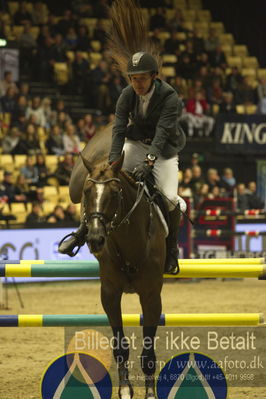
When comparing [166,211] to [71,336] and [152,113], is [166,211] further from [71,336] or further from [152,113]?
[71,336]

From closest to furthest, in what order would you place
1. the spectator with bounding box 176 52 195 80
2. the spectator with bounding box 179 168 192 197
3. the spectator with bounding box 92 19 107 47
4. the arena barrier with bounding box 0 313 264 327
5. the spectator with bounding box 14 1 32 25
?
the arena barrier with bounding box 0 313 264 327
the spectator with bounding box 179 168 192 197
the spectator with bounding box 14 1 32 25
the spectator with bounding box 92 19 107 47
the spectator with bounding box 176 52 195 80

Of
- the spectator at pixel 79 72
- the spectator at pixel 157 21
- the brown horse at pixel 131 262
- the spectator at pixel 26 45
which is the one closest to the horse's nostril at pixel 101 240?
the brown horse at pixel 131 262

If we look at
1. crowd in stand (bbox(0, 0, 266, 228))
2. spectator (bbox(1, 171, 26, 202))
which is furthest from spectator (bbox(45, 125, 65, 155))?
spectator (bbox(1, 171, 26, 202))

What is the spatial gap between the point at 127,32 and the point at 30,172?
10.0 m

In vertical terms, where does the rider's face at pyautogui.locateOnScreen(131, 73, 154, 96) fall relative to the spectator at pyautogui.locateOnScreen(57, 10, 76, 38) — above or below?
below

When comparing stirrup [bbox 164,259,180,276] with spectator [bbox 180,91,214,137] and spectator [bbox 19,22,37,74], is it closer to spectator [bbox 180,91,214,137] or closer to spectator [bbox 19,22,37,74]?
spectator [bbox 19,22,37,74]

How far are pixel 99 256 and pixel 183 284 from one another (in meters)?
10.3

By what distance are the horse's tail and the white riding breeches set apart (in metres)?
1.02

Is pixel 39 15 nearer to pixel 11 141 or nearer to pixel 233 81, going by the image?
pixel 11 141

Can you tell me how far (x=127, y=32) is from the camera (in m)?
7.27

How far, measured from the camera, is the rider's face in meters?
6.18

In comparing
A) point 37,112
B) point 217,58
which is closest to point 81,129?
point 37,112

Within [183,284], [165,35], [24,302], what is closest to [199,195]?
[183,284]

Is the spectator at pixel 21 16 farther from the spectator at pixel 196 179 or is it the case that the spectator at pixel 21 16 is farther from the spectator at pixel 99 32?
the spectator at pixel 196 179
